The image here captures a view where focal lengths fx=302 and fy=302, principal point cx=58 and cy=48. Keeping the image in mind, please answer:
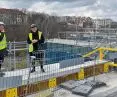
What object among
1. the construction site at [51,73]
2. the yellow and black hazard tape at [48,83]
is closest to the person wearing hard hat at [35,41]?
the construction site at [51,73]

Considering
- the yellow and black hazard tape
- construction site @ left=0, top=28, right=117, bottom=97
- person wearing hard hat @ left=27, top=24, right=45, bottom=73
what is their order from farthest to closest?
person wearing hard hat @ left=27, top=24, right=45, bottom=73
construction site @ left=0, top=28, right=117, bottom=97
the yellow and black hazard tape

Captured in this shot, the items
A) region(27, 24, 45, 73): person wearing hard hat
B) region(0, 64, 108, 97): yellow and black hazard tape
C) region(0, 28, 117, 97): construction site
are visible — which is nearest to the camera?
region(0, 64, 108, 97): yellow and black hazard tape

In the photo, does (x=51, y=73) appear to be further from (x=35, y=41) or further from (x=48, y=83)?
(x=35, y=41)

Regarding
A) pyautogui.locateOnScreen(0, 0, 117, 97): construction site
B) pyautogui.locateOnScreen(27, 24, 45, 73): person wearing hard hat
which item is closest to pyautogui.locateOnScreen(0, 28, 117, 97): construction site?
pyautogui.locateOnScreen(0, 0, 117, 97): construction site

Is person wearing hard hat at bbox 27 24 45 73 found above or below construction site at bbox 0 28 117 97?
above

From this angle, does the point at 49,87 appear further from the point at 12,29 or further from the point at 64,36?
the point at 12,29

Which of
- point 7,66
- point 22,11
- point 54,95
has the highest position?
point 22,11

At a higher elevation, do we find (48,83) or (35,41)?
(35,41)

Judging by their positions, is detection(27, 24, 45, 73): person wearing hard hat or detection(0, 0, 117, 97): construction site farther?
detection(27, 24, 45, 73): person wearing hard hat

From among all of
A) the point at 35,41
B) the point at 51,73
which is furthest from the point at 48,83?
the point at 35,41

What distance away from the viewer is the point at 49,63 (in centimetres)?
1097

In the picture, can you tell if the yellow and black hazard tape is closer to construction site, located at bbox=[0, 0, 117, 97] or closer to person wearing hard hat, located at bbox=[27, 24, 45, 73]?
construction site, located at bbox=[0, 0, 117, 97]

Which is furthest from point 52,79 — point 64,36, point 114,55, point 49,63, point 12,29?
point 12,29

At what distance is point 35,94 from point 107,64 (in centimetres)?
432
